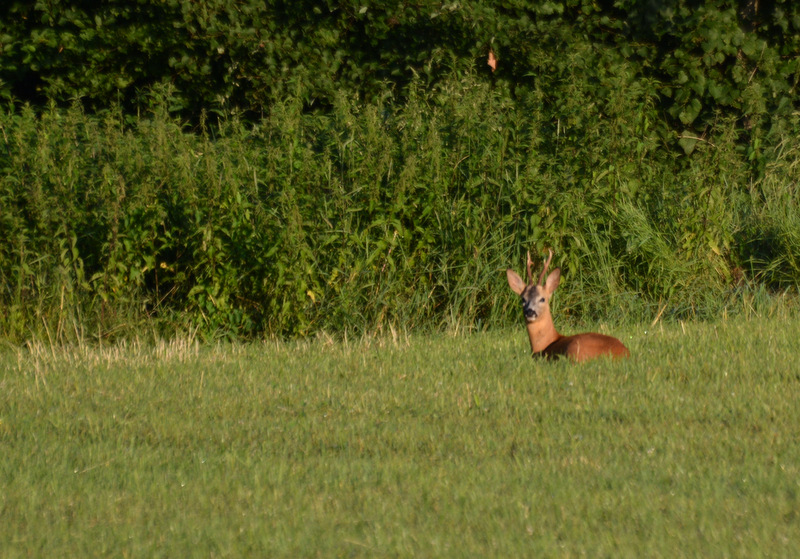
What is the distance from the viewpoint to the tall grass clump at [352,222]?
24.6 feet

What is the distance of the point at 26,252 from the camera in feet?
24.4

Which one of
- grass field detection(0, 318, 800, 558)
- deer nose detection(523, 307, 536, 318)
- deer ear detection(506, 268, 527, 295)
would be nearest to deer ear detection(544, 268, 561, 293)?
deer ear detection(506, 268, 527, 295)

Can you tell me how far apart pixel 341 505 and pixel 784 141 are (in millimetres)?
7227

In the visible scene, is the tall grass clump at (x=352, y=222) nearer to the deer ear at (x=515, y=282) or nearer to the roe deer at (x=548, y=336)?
the deer ear at (x=515, y=282)

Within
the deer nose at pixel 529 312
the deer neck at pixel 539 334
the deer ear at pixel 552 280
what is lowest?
the deer neck at pixel 539 334

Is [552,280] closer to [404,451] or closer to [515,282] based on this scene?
[515,282]

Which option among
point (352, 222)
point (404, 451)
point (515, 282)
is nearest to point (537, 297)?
point (515, 282)

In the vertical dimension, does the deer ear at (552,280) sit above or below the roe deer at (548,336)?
above

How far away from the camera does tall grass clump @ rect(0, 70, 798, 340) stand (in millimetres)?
7508

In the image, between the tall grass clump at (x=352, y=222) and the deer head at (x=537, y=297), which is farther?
the tall grass clump at (x=352, y=222)

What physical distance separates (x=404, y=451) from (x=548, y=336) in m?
2.20

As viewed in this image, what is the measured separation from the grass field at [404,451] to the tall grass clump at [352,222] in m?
0.71

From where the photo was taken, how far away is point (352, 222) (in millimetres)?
7836

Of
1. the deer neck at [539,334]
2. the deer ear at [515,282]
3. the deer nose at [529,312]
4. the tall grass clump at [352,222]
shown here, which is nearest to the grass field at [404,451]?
the deer neck at [539,334]
